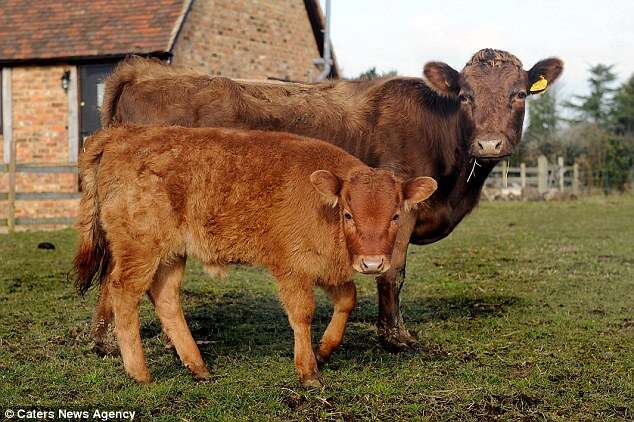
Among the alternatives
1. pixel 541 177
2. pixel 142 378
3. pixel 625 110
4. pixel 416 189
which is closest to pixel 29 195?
pixel 142 378

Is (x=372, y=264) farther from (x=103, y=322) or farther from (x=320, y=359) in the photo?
(x=103, y=322)

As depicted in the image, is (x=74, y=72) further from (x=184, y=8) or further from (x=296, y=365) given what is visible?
(x=296, y=365)

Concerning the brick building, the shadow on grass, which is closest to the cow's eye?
the shadow on grass

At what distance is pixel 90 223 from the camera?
658 centimetres

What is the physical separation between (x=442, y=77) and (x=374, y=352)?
276 cm

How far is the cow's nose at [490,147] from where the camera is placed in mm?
7125

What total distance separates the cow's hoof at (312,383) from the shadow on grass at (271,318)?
1.11m

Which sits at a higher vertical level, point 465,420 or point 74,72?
point 74,72

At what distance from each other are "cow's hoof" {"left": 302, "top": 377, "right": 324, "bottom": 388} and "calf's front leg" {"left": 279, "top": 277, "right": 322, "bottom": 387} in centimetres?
2

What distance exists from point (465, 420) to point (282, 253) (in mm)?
1792

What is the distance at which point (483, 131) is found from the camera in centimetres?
741

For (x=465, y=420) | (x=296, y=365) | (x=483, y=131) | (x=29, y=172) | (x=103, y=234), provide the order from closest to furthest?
(x=465, y=420) → (x=296, y=365) → (x=103, y=234) → (x=483, y=131) → (x=29, y=172)

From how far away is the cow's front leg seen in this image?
731 cm

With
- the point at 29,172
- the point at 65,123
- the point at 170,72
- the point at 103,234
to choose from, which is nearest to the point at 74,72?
the point at 65,123
